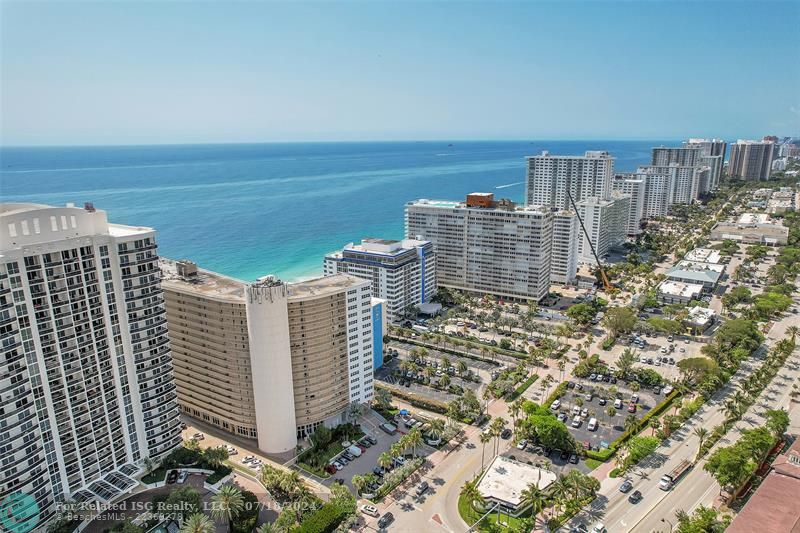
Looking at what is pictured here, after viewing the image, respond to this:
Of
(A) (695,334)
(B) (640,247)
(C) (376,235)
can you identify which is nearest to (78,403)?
(A) (695,334)

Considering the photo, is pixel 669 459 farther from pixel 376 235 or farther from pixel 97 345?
pixel 376 235

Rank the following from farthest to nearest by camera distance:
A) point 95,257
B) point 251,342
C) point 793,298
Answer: point 793,298, point 251,342, point 95,257

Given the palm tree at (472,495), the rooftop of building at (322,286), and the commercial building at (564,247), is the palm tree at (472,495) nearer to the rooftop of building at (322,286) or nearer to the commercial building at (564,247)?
the rooftop of building at (322,286)

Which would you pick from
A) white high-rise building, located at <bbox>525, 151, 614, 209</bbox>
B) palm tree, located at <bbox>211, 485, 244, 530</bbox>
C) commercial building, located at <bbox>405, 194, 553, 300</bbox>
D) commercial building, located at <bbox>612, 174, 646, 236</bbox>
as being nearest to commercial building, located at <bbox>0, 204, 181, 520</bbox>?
palm tree, located at <bbox>211, 485, 244, 530</bbox>

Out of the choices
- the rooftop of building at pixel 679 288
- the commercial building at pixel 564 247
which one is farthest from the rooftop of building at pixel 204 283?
the rooftop of building at pixel 679 288

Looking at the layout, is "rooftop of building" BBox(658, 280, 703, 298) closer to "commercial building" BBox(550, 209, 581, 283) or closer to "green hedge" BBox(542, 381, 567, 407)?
"commercial building" BBox(550, 209, 581, 283)

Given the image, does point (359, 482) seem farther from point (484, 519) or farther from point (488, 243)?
point (488, 243)

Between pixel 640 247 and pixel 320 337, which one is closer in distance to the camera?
pixel 320 337

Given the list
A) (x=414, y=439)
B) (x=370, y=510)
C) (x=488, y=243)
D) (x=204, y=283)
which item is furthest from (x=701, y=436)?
(x=204, y=283)
